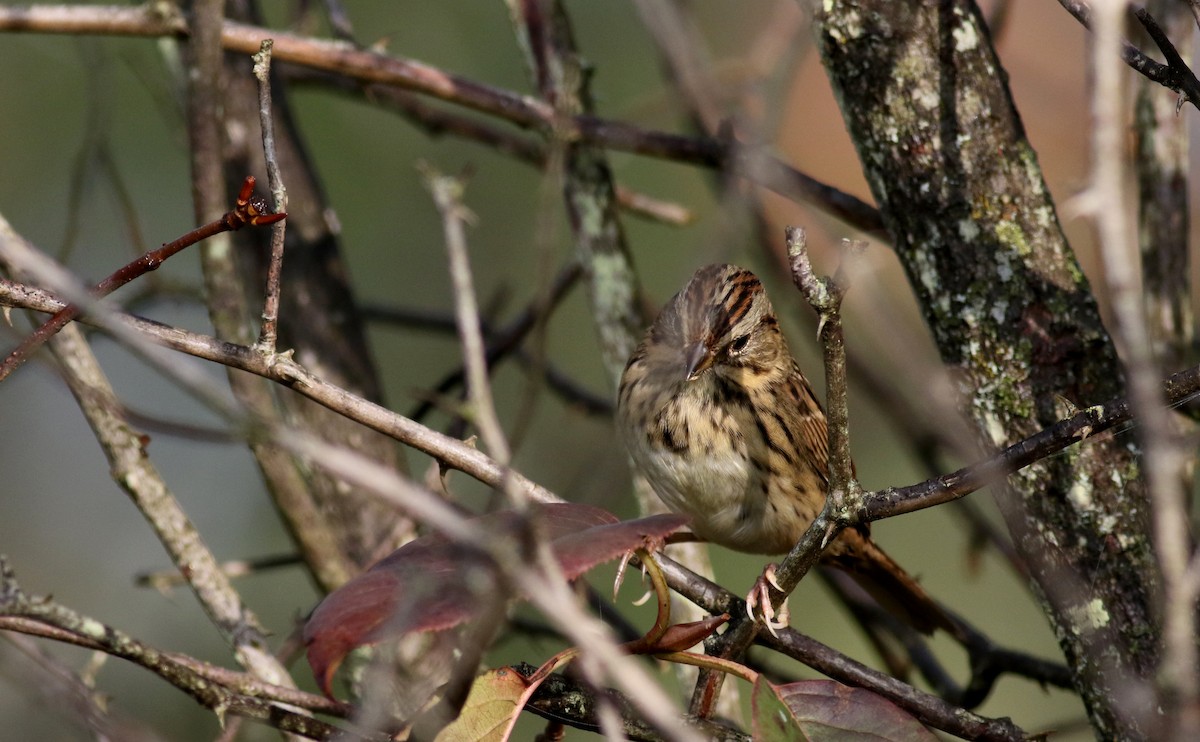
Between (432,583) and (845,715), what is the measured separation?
25.8 inches

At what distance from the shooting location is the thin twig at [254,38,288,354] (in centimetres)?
166

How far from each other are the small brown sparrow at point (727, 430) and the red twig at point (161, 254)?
150 centimetres

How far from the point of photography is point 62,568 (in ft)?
20.8

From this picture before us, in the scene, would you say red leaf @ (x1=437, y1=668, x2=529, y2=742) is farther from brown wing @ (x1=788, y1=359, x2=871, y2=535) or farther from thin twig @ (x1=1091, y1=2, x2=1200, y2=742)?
brown wing @ (x1=788, y1=359, x2=871, y2=535)

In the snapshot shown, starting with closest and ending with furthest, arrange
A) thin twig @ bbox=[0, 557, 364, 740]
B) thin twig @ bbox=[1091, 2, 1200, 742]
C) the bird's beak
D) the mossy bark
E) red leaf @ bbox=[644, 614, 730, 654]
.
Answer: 1. thin twig @ bbox=[1091, 2, 1200, 742]
2. red leaf @ bbox=[644, 614, 730, 654]
3. thin twig @ bbox=[0, 557, 364, 740]
4. the mossy bark
5. the bird's beak

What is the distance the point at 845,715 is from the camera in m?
1.85

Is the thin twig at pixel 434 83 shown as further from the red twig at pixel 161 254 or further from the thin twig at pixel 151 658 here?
the thin twig at pixel 151 658

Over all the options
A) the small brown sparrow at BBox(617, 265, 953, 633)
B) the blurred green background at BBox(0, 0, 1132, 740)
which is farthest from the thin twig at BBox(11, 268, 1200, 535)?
the blurred green background at BBox(0, 0, 1132, 740)

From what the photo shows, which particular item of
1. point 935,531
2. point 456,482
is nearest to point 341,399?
point 456,482

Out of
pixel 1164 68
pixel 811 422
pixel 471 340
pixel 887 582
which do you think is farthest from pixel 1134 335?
pixel 887 582

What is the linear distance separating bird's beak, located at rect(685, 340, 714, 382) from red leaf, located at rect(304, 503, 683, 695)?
48.2 inches

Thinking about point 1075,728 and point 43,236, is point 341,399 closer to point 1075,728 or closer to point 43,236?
point 1075,728

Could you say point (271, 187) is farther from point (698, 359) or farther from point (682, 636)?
point (698, 359)

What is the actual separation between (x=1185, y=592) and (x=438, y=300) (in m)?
5.90
